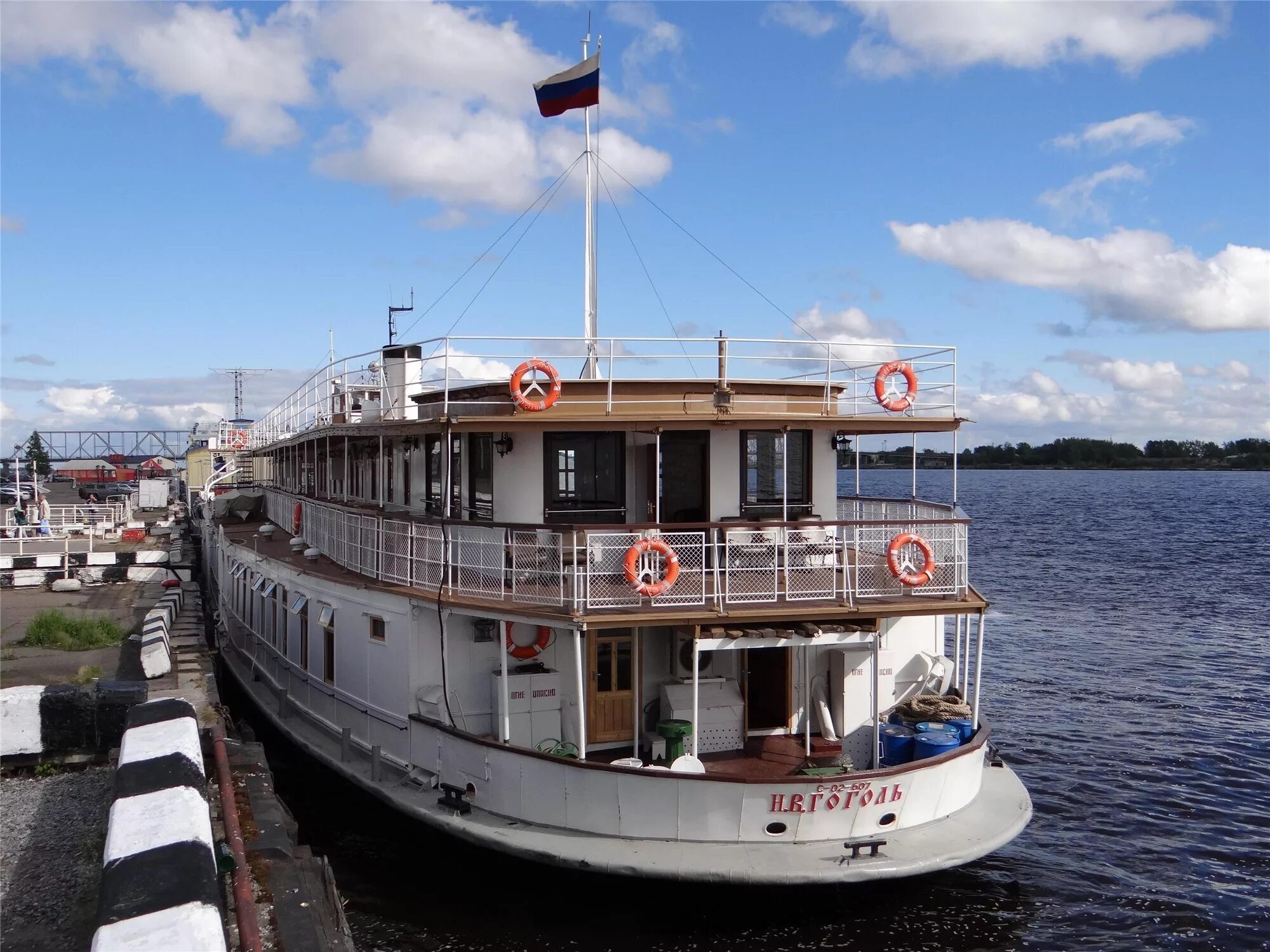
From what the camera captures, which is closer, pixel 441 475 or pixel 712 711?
pixel 712 711

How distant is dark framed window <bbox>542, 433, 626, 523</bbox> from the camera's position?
14.0 m

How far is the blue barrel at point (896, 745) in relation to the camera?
506 inches

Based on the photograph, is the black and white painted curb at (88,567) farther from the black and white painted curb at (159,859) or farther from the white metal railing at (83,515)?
the black and white painted curb at (159,859)

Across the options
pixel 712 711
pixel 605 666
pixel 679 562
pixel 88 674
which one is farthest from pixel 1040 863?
pixel 88 674

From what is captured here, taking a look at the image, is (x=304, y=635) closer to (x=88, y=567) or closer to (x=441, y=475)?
(x=441, y=475)

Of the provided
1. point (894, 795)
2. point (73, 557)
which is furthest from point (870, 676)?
point (73, 557)

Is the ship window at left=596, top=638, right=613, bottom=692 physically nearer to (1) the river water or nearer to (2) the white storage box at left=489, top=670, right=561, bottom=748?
(2) the white storage box at left=489, top=670, right=561, bottom=748

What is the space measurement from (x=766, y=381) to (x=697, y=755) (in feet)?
18.4

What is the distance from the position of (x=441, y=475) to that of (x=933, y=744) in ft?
28.7

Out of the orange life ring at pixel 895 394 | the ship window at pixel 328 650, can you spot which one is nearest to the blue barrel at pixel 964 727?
the orange life ring at pixel 895 394

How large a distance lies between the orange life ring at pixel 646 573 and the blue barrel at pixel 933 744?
413 centimetres

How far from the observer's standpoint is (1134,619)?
116 ft

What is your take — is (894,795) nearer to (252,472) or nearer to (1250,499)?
(252,472)

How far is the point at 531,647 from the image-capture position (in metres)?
13.5
